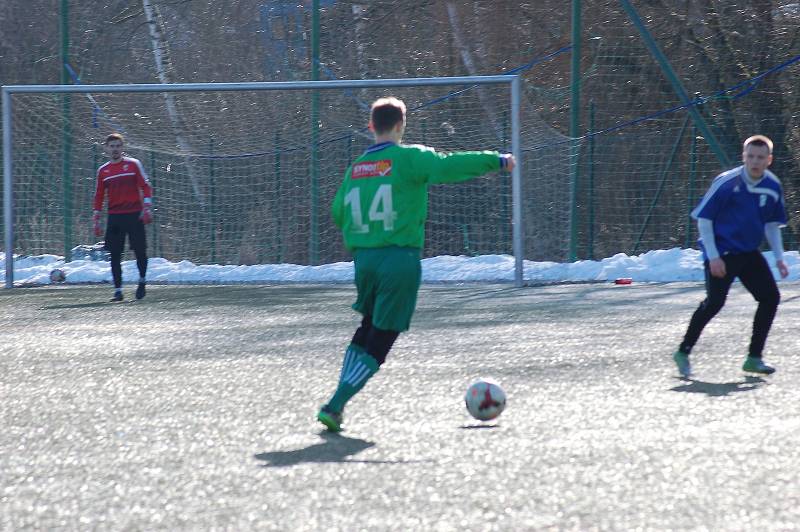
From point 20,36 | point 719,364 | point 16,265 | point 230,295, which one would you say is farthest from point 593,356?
point 20,36

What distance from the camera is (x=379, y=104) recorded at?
247 inches

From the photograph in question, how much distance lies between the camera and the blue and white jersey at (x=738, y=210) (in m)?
7.70

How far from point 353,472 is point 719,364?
3.83 metres

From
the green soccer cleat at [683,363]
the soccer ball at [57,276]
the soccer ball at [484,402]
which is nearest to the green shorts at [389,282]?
the soccer ball at [484,402]

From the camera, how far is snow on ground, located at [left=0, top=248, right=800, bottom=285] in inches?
653

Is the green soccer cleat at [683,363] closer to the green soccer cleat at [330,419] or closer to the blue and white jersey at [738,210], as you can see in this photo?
the blue and white jersey at [738,210]

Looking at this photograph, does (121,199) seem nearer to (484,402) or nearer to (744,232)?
(744,232)

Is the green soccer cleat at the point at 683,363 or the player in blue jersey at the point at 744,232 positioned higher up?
the player in blue jersey at the point at 744,232

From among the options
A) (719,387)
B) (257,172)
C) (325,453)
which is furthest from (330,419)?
(257,172)

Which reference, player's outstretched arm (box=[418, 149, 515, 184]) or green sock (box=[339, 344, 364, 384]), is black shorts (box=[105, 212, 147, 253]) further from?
player's outstretched arm (box=[418, 149, 515, 184])

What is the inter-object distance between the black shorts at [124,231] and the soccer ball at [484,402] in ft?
28.6

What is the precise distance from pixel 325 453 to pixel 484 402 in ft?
3.06

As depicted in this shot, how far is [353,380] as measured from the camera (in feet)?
19.6

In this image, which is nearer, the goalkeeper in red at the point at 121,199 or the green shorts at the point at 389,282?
the green shorts at the point at 389,282
